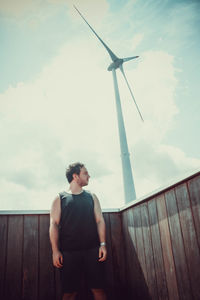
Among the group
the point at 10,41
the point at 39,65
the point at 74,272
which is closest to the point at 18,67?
the point at 39,65

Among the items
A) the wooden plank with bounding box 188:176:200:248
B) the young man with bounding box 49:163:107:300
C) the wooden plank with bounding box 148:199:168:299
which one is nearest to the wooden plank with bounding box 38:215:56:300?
the young man with bounding box 49:163:107:300

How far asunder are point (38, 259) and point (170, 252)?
157cm

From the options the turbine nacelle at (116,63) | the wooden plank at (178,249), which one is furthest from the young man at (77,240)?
the turbine nacelle at (116,63)

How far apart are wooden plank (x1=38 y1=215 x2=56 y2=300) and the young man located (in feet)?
1.25

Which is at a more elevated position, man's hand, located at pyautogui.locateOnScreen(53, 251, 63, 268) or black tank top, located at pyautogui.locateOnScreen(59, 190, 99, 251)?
black tank top, located at pyautogui.locateOnScreen(59, 190, 99, 251)

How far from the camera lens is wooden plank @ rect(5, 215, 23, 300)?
8.07ft

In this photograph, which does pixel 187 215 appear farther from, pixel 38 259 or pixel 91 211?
pixel 38 259

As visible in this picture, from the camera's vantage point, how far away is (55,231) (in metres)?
2.38

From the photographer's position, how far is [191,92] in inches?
253

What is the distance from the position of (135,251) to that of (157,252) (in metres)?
0.58

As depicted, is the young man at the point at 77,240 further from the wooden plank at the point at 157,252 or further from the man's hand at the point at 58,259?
the wooden plank at the point at 157,252

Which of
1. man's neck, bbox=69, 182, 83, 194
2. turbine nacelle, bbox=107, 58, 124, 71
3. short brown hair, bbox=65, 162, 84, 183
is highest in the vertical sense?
turbine nacelle, bbox=107, 58, 124, 71

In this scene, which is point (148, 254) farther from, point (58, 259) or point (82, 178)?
point (82, 178)

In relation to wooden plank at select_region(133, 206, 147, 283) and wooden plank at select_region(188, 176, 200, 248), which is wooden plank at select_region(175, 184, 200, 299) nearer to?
wooden plank at select_region(188, 176, 200, 248)
